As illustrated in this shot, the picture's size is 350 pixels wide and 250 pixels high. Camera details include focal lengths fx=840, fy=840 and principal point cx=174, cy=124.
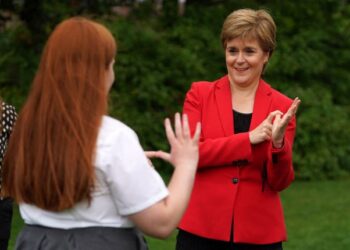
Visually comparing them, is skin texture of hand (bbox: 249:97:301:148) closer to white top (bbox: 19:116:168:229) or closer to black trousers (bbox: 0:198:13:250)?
white top (bbox: 19:116:168:229)

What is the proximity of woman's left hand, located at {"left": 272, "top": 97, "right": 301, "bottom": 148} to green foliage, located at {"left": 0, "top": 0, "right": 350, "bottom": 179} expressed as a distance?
674cm

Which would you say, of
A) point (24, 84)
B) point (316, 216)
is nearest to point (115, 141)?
point (316, 216)

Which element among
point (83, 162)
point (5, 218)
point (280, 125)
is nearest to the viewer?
point (83, 162)

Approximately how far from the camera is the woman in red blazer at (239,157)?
12.3 ft

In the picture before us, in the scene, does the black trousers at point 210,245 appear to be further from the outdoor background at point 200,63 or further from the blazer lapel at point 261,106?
the outdoor background at point 200,63

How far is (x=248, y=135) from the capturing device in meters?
3.69

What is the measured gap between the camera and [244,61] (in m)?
3.88

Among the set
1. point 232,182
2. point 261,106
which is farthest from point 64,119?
point 261,106

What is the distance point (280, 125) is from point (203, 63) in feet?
26.0

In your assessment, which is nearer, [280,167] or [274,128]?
[274,128]

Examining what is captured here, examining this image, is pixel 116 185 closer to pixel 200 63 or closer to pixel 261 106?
pixel 261 106

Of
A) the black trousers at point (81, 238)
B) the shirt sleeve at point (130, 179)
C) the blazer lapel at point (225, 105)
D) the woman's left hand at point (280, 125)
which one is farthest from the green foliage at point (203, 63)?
the shirt sleeve at point (130, 179)

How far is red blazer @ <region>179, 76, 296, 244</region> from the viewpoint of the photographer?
12.3ft

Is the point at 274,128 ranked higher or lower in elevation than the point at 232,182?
higher
